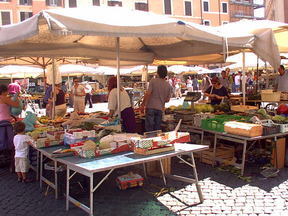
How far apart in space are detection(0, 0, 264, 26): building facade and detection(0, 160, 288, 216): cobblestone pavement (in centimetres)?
3040

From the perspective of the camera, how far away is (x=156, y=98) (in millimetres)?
6281

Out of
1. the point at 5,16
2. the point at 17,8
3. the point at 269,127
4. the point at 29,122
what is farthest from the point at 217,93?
the point at 5,16

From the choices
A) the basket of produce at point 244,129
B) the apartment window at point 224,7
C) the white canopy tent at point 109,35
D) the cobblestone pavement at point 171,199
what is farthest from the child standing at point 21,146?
the apartment window at point 224,7

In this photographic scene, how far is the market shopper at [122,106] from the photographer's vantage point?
592 cm

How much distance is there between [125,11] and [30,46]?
2433 millimetres

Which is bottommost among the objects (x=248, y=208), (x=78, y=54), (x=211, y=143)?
(x=248, y=208)

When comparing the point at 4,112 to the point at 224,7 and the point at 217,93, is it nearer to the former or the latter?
the point at 217,93

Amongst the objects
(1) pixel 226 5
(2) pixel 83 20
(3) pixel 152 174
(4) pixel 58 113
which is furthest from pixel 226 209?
(1) pixel 226 5

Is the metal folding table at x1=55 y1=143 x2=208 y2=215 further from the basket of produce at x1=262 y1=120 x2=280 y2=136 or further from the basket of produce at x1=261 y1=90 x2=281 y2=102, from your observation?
the basket of produce at x1=261 y1=90 x2=281 y2=102

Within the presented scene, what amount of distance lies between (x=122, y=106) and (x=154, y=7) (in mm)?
39779

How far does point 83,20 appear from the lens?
3787 mm

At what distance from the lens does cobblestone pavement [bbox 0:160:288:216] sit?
4.07 meters

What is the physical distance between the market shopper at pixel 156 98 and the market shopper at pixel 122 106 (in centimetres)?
36

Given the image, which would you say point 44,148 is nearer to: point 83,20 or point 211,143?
point 83,20
